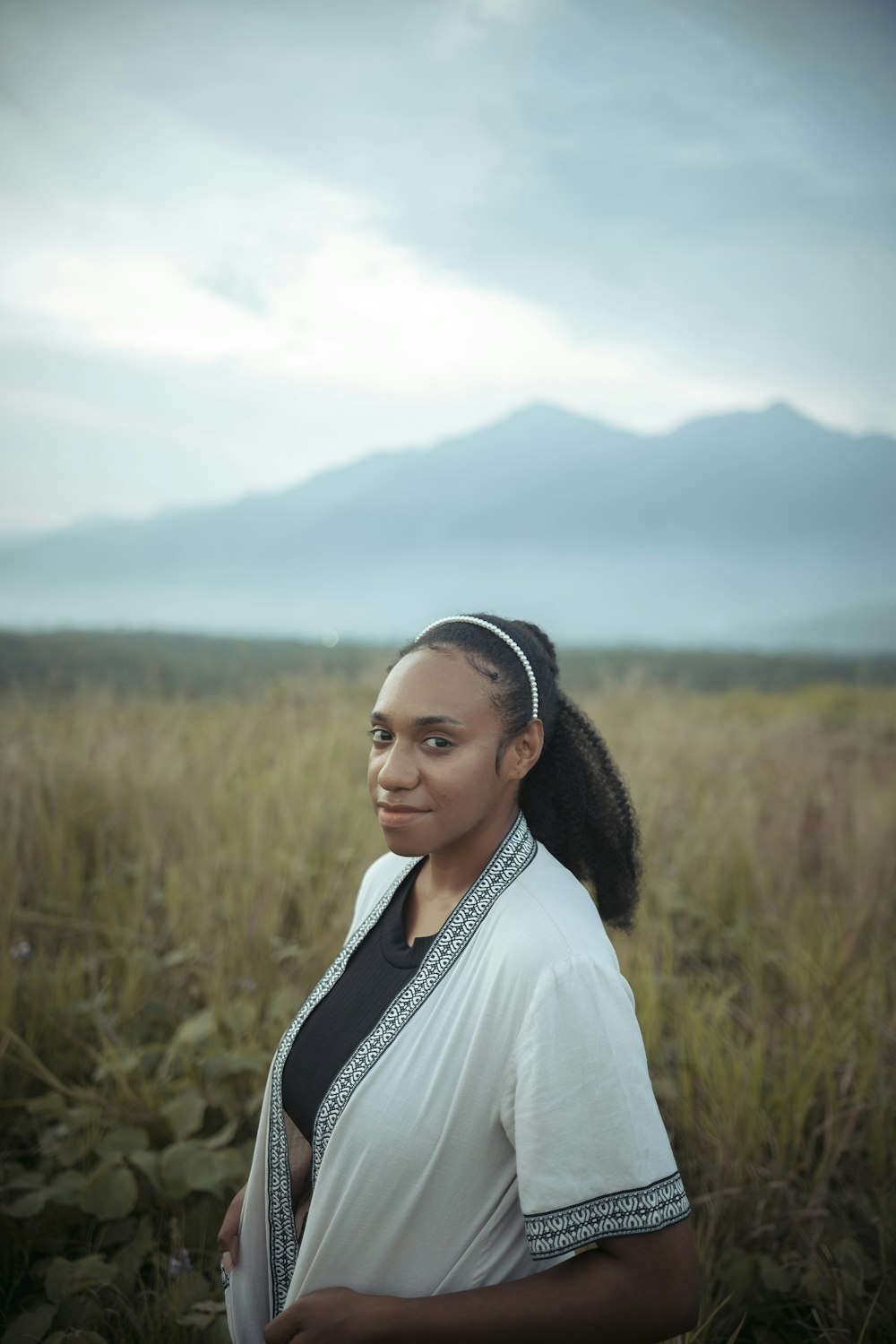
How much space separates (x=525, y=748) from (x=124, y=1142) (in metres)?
1.83

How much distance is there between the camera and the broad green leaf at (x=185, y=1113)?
2.47 meters

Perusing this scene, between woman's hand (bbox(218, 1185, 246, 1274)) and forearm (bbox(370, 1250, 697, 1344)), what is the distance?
1.90 ft

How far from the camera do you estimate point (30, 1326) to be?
192 cm

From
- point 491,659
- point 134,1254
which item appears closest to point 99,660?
point 134,1254

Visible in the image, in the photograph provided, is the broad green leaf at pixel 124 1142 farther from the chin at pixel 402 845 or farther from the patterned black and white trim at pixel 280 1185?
the chin at pixel 402 845

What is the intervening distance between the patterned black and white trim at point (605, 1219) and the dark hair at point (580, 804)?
58 centimetres

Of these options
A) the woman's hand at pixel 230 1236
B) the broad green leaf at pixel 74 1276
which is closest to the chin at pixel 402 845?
the woman's hand at pixel 230 1236

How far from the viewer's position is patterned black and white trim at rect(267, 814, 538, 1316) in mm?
1330

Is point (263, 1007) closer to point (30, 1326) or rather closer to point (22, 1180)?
point (22, 1180)

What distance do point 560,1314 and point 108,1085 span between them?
1.95 m

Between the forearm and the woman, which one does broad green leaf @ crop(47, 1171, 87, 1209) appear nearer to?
the woman

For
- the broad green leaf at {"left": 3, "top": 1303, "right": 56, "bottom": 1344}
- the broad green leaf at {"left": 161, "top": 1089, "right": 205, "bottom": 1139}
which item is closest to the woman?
the broad green leaf at {"left": 3, "top": 1303, "right": 56, "bottom": 1344}

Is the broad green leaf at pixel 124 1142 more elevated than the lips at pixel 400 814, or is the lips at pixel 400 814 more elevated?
the lips at pixel 400 814

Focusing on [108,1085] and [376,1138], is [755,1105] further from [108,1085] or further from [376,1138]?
[108,1085]
